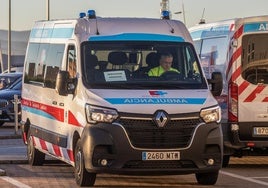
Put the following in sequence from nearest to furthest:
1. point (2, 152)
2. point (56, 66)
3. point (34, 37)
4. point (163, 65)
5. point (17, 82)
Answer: point (163, 65), point (56, 66), point (34, 37), point (2, 152), point (17, 82)

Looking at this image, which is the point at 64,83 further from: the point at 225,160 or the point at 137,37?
the point at 225,160

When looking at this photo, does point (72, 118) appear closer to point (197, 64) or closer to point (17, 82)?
point (197, 64)

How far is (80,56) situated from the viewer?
14258mm

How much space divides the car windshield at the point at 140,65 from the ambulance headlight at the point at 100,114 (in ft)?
1.84

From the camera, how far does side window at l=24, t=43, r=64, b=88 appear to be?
15594mm

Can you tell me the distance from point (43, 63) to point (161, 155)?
4.07 metres

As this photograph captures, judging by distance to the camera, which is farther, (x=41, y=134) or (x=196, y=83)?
(x=41, y=134)

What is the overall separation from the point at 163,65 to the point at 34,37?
14.5 feet

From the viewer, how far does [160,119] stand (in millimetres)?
13297

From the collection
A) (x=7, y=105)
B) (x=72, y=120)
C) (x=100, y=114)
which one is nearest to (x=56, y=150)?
(x=72, y=120)

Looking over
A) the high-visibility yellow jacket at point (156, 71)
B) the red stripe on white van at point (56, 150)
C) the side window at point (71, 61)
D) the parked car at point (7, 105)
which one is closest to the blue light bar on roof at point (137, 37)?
the side window at point (71, 61)

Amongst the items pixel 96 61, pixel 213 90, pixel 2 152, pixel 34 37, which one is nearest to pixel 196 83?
pixel 213 90

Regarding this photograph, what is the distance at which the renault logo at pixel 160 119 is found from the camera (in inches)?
523

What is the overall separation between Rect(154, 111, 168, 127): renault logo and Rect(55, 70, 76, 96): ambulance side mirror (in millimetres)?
1497
